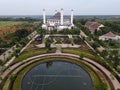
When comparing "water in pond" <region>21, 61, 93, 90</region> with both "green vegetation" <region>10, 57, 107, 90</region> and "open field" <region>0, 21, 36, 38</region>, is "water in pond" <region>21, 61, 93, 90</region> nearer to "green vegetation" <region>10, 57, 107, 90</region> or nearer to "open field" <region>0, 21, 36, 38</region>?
"green vegetation" <region>10, 57, 107, 90</region>

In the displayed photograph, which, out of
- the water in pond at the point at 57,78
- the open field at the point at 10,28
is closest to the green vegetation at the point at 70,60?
the water in pond at the point at 57,78

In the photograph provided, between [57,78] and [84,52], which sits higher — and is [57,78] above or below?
below

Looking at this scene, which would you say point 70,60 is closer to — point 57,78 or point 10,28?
point 57,78

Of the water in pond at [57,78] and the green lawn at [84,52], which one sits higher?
the green lawn at [84,52]

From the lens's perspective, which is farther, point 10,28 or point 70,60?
point 10,28

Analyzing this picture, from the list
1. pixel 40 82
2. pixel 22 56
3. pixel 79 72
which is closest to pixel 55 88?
pixel 40 82

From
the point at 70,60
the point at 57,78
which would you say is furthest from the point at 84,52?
the point at 57,78

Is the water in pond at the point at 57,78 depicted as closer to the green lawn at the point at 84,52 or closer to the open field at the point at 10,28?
the green lawn at the point at 84,52

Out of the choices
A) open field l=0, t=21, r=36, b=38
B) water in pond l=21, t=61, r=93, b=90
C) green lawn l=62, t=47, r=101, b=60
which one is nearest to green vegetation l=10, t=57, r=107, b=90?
water in pond l=21, t=61, r=93, b=90
